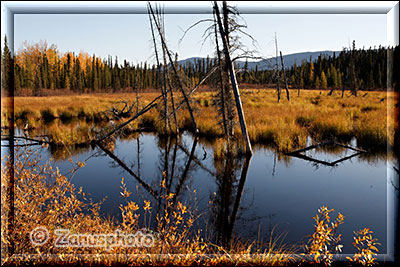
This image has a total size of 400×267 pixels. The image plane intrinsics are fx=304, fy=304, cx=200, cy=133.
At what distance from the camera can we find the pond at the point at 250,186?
642 cm

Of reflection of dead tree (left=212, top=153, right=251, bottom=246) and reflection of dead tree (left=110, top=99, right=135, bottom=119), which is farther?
reflection of dead tree (left=110, top=99, right=135, bottom=119)

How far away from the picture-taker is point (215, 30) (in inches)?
420

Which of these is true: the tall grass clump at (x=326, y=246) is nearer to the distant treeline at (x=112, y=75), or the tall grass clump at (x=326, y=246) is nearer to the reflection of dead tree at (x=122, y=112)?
the reflection of dead tree at (x=122, y=112)

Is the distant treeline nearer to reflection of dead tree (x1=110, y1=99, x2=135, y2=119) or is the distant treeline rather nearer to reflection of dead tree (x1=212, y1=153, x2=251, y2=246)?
reflection of dead tree (x1=110, y1=99, x2=135, y2=119)

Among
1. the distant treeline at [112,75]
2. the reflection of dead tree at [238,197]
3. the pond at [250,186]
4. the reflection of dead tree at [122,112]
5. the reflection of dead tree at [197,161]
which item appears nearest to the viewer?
the reflection of dead tree at [238,197]

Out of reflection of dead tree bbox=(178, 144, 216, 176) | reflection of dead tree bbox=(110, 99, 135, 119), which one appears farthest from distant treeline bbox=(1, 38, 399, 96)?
reflection of dead tree bbox=(178, 144, 216, 176)

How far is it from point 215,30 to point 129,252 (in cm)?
878

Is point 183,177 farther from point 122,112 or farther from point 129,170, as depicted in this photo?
point 122,112

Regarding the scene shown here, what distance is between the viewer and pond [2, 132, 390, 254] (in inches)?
253

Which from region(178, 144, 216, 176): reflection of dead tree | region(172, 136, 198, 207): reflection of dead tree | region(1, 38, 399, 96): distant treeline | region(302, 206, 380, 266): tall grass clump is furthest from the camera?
region(1, 38, 399, 96): distant treeline

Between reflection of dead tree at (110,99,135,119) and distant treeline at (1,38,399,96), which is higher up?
distant treeline at (1,38,399,96)

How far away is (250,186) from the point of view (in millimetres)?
8906

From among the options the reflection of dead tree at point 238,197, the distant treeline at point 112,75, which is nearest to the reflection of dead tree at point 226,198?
the reflection of dead tree at point 238,197

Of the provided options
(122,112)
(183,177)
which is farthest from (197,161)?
(122,112)
